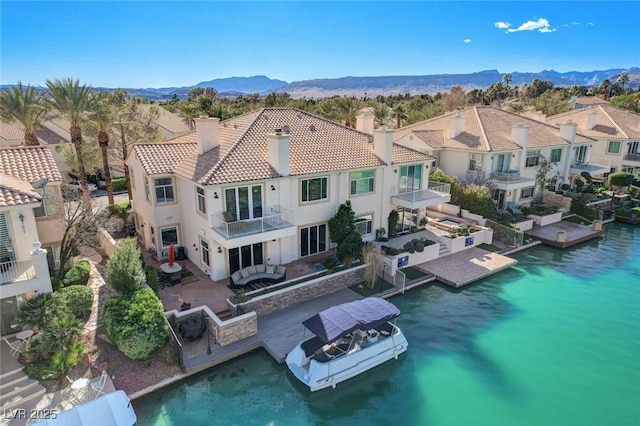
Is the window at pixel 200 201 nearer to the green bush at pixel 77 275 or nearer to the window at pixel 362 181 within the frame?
the green bush at pixel 77 275

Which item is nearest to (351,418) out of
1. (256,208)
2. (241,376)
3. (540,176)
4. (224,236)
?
Result: (241,376)

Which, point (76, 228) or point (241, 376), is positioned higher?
point (76, 228)

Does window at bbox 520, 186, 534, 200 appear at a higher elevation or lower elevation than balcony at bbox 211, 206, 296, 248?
lower

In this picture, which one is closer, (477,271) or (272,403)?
(272,403)

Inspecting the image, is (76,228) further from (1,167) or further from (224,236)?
(224,236)

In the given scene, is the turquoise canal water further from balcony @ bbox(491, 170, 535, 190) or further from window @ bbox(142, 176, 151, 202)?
balcony @ bbox(491, 170, 535, 190)

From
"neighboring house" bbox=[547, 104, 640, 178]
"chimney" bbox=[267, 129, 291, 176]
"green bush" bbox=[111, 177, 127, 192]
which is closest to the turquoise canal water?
"chimney" bbox=[267, 129, 291, 176]
